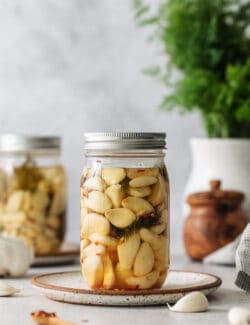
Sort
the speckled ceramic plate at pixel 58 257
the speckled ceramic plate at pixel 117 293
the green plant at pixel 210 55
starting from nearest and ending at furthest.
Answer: the speckled ceramic plate at pixel 117 293 → the speckled ceramic plate at pixel 58 257 → the green plant at pixel 210 55

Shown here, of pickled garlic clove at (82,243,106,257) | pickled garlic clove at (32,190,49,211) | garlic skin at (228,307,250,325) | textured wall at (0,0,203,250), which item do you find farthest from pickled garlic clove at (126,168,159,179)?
textured wall at (0,0,203,250)

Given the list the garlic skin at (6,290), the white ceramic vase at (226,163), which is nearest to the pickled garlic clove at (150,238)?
the garlic skin at (6,290)

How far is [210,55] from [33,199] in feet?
1.57

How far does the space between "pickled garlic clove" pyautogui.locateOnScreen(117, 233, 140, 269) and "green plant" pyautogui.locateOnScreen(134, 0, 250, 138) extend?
0.66 meters

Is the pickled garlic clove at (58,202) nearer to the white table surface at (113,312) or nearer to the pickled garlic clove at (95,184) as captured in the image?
the white table surface at (113,312)

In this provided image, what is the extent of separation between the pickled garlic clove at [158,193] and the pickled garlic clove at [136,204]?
14 millimetres

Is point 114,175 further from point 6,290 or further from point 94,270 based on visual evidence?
point 6,290

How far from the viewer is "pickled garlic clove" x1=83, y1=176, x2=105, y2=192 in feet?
3.86

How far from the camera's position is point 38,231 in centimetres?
167

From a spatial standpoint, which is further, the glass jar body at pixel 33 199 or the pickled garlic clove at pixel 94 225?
the glass jar body at pixel 33 199

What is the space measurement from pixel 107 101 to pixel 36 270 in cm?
65

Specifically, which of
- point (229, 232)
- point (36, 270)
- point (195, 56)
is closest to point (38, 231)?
point (36, 270)

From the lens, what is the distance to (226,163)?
1.79m

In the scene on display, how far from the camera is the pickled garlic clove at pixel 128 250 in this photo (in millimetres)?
1152
